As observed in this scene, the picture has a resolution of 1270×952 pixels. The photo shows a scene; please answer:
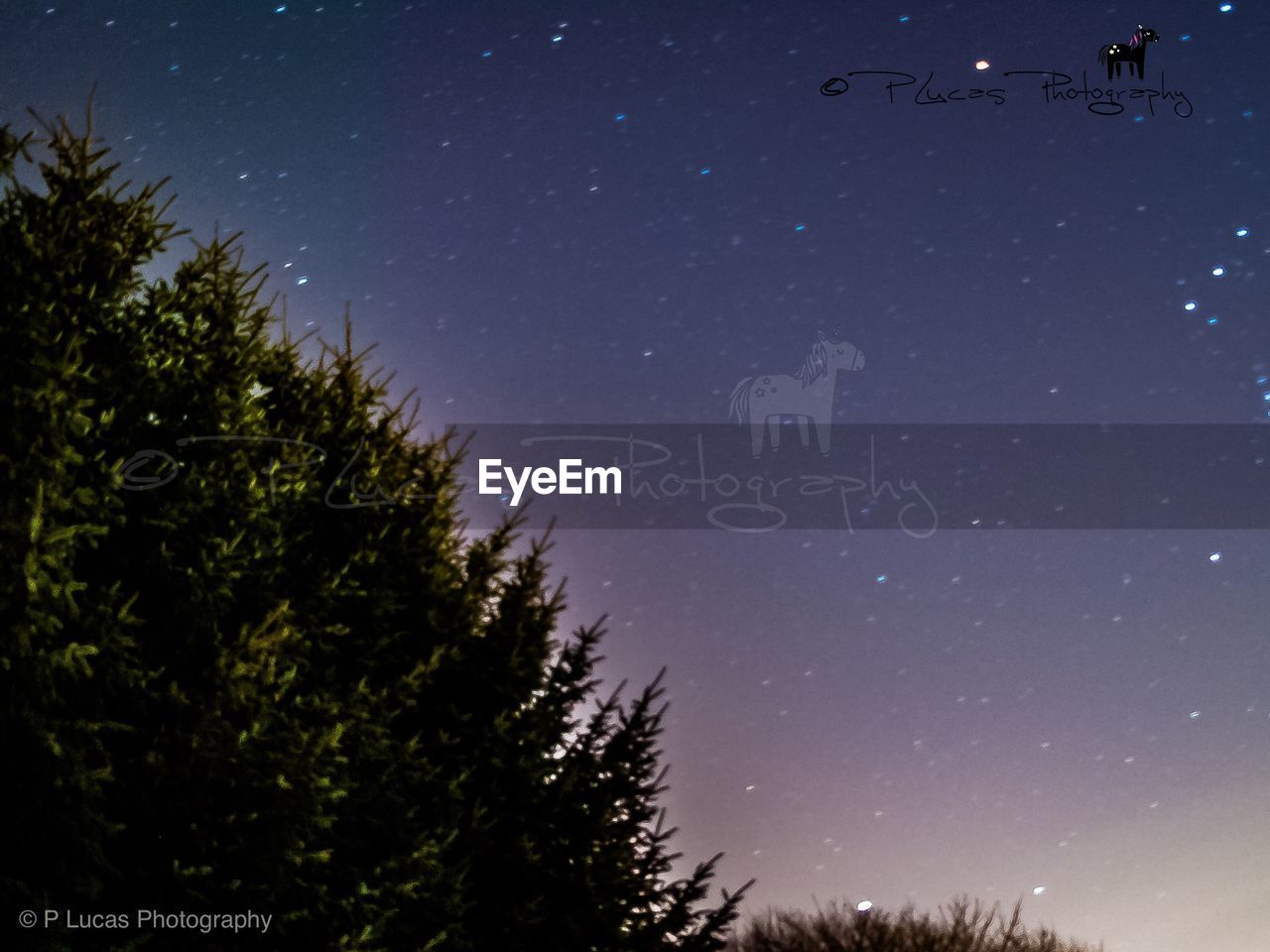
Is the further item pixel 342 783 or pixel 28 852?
pixel 342 783

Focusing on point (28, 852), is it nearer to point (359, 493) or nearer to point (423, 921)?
point (423, 921)

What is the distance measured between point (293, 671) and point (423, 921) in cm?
308

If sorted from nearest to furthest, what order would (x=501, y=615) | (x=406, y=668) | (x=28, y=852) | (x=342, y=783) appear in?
(x=28, y=852)
(x=342, y=783)
(x=406, y=668)
(x=501, y=615)

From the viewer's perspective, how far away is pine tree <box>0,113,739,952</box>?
768 centimetres

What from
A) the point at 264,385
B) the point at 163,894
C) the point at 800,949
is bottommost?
the point at 800,949

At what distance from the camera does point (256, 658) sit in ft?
28.1

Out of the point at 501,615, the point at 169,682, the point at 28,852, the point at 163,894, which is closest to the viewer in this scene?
the point at 28,852

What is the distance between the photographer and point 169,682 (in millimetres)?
8352

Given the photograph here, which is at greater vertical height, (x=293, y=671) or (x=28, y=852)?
(x=293, y=671)

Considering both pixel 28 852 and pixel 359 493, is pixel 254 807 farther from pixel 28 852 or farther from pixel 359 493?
pixel 359 493

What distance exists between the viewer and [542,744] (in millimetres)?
11930


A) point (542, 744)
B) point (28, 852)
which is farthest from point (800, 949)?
point (28, 852)

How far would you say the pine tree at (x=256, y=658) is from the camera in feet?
25.2

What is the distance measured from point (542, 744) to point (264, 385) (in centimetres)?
512
